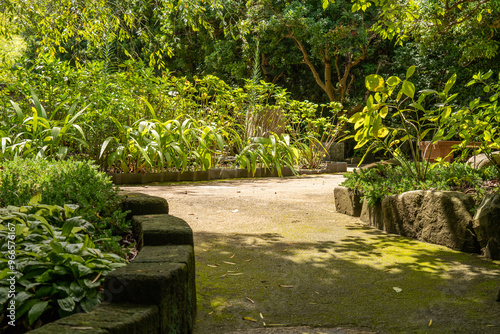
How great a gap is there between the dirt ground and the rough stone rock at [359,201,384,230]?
0.29 feet

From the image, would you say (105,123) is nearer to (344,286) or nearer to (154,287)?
(344,286)

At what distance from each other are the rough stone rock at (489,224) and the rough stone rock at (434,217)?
0.10m

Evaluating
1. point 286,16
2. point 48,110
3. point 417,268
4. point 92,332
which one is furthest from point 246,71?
point 92,332

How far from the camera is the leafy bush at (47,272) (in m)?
1.31

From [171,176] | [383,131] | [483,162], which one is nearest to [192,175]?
[171,176]

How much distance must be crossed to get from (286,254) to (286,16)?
431 inches

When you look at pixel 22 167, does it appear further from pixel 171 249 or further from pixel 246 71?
pixel 246 71

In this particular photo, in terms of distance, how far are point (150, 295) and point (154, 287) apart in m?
0.03

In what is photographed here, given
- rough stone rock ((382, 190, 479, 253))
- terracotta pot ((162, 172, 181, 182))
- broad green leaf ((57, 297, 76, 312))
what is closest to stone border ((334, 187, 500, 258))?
rough stone rock ((382, 190, 479, 253))

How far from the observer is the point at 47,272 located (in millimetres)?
1394

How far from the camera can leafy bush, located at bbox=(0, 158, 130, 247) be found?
84.5 inches

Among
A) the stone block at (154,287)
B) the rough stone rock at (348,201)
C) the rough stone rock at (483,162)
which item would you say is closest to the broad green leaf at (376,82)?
the rough stone rock at (348,201)

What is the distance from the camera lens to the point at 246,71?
14.8 m

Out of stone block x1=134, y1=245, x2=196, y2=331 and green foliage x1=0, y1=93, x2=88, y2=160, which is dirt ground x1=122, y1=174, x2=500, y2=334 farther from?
green foliage x1=0, y1=93, x2=88, y2=160
